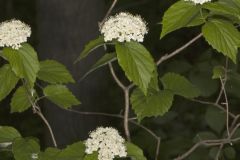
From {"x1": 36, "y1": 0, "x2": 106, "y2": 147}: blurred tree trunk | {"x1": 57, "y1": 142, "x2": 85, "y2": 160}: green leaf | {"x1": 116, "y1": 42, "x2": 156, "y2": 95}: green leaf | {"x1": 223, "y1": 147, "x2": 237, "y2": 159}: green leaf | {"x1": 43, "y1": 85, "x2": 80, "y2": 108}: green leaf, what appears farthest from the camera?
{"x1": 223, "y1": 147, "x2": 237, "y2": 159}: green leaf

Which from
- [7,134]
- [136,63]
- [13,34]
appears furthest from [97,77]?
[136,63]

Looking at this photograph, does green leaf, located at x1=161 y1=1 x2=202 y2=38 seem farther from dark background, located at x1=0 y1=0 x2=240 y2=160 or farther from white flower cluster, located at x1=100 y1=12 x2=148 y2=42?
dark background, located at x1=0 y1=0 x2=240 y2=160

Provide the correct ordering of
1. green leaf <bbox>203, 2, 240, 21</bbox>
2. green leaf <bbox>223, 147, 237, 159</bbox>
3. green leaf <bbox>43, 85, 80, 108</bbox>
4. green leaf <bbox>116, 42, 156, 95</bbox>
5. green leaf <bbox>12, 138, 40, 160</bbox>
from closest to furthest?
green leaf <bbox>203, 2, 240, 21</bbox> → green leaf <bbox>116, 42, 156, 95</bbox> → green leaf <bbox>12, 138, 40, 160</bbox> → green leaf <bbox>43, 85, 80, 108</bbox> → green leaf <bbox>223, 147, 237, 159</bbox>

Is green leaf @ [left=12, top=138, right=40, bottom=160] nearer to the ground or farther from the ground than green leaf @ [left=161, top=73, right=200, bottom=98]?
farther from the ground

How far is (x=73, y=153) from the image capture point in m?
1.86

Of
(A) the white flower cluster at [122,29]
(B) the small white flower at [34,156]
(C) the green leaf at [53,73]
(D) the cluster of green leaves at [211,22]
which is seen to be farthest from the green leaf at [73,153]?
(D) the cluster of green leaves at [211,22]

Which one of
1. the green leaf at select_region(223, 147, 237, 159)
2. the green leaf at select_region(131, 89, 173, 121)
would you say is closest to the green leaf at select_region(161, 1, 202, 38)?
the green leaf at select_region(131, 89, 173, 121)

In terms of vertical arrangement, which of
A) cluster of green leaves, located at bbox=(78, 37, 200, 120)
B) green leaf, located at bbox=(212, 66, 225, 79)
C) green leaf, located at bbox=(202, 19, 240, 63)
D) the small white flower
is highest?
the small white flower

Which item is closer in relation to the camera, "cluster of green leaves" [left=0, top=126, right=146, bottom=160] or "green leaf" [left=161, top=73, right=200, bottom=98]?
"cluster of green leaves" [left=0, top=126, right=146, bottom=160]

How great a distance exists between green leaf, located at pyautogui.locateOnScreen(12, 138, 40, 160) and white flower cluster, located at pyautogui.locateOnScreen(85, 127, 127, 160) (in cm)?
25

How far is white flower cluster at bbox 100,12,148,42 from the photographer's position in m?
1.77

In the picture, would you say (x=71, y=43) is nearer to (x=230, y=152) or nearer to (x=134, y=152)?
(x=134, y=152)

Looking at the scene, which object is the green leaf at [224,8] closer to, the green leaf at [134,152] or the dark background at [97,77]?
the green leaf at [134,152]

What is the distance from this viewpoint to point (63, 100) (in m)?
2.05
